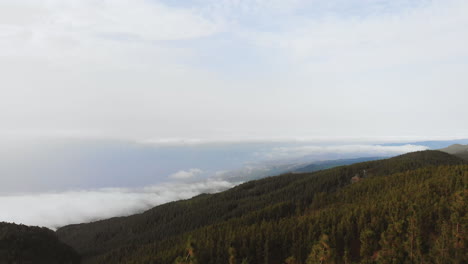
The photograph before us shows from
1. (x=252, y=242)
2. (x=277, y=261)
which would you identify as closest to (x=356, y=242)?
(x=277, y=261)

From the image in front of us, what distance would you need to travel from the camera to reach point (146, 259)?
152625 mm

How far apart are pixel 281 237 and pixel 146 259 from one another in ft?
286

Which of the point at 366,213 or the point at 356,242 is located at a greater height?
the point at 366,213

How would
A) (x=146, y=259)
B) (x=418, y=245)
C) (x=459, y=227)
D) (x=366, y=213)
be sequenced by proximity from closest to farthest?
(x=418, y=245) < (x=459, y=227) < (x=366, y=213) < (x=146, y=259)

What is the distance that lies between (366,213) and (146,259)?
420ft

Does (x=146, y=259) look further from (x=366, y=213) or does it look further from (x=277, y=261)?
(x=366, y=213)

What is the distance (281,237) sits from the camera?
12206cm

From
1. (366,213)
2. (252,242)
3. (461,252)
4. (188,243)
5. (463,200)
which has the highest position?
(188,243)

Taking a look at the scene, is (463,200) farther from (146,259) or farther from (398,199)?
(146,259)

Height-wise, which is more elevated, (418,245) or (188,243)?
(188,243)

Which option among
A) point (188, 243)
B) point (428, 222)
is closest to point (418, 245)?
point (188, 243)

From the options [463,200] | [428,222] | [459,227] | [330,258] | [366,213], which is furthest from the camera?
[366,213]

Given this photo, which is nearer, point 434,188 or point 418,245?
point 418,245

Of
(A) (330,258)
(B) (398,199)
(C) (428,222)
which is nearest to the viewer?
(A) (330,258)
